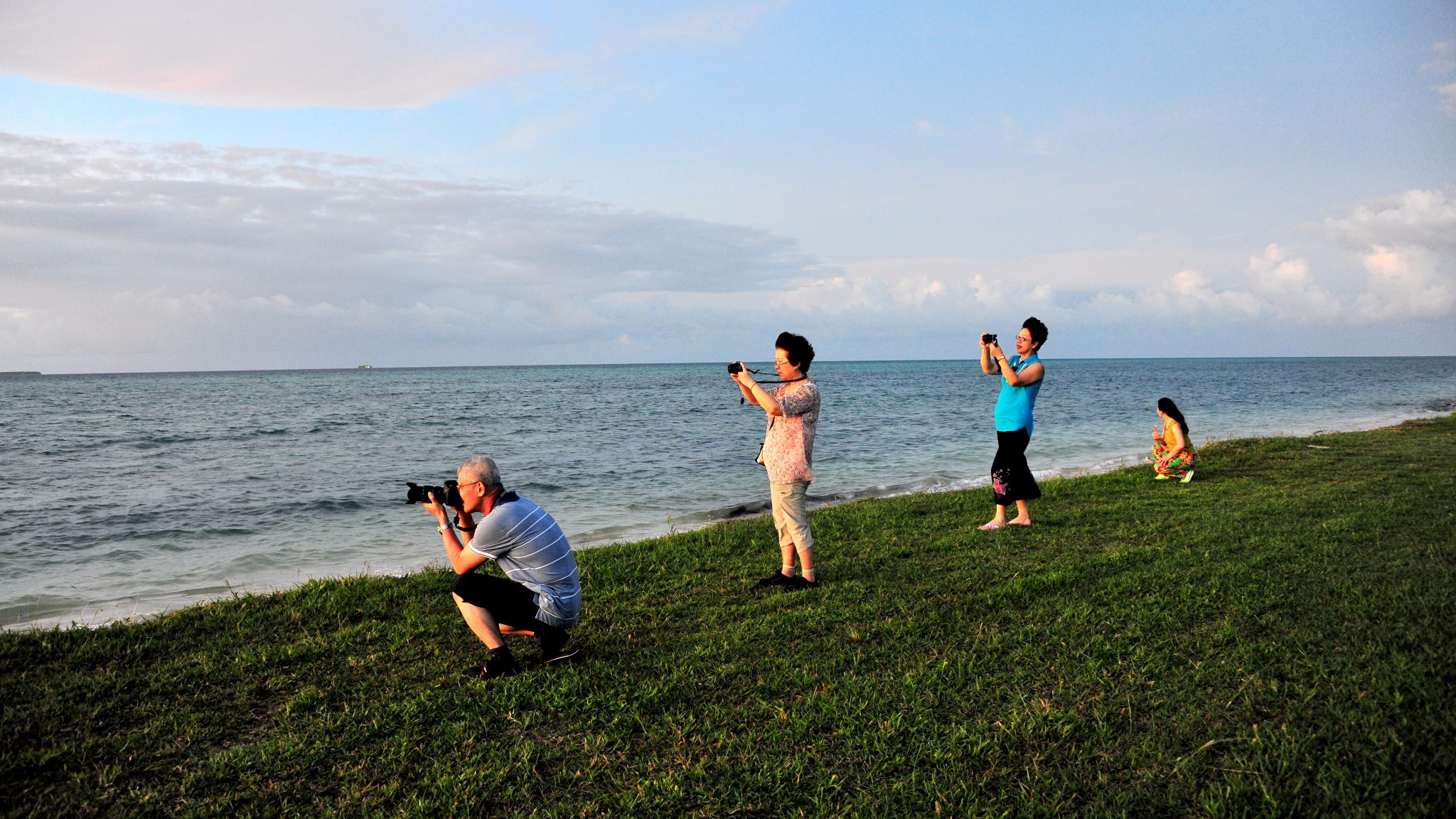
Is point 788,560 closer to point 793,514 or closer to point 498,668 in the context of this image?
point 793,514

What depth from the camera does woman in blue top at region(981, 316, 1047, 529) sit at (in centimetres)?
813

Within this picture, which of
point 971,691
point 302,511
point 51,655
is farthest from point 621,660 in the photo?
point 302,511

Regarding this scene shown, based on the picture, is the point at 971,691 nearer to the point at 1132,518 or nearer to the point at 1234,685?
the point at 1234,685

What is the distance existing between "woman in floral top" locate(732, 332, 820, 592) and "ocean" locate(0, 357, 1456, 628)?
169cm

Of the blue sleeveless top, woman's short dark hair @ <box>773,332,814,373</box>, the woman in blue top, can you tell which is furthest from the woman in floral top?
the blue sleeveless top

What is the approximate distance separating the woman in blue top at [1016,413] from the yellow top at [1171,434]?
183 inches

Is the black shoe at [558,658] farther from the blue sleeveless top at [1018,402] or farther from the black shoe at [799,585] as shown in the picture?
the blue sleeveless top at [1018,402]

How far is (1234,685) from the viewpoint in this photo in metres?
4.38

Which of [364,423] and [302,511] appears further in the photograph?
[364,423]

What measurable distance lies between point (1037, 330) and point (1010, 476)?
Result: 1699 mm

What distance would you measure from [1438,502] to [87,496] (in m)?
23.2

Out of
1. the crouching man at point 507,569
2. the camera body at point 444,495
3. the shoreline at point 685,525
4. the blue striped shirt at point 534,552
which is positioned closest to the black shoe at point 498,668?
the crouching man at point 507,569

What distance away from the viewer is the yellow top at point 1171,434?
474 inches

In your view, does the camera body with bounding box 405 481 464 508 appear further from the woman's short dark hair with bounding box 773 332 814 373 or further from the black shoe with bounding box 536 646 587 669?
the woman's short dark hair with bounding box 773 332 814 373
